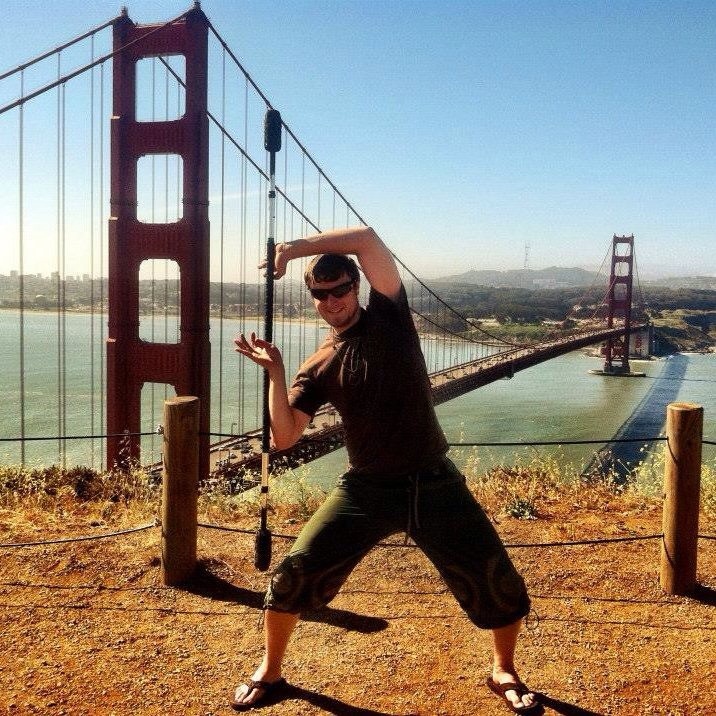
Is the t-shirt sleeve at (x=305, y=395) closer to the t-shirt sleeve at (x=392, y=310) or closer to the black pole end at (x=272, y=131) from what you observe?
the t-shirt sleeve at (x=392, y=310)

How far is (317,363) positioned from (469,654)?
4.67 ft

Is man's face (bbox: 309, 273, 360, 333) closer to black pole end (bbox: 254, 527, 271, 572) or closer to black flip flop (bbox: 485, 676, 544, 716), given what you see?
black pole end (bbox: 254, 527, 271, 572)

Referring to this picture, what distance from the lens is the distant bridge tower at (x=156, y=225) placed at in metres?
10.2

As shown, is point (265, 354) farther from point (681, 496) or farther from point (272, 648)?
point (681, 496)

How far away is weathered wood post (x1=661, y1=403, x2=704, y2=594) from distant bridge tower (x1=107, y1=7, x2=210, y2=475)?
779 centimetres

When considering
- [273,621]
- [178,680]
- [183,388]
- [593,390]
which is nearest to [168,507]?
[178,680]

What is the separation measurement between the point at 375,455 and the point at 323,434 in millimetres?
11135

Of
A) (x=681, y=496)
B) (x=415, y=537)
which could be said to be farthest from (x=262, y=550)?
(x=681, y=496)

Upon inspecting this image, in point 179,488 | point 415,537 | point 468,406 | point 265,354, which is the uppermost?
point 265,354

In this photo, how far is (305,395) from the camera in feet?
7.71

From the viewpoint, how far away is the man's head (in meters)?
2.21

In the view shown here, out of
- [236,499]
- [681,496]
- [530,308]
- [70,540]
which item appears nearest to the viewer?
[681,496]

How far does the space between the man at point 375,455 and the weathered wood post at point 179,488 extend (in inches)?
A: 45.4

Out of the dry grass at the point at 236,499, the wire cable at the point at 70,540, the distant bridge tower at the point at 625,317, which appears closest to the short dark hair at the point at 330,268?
the wire cable at the point at 70,540
